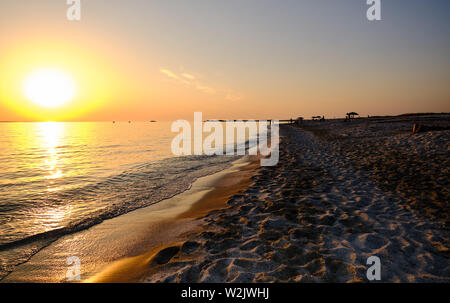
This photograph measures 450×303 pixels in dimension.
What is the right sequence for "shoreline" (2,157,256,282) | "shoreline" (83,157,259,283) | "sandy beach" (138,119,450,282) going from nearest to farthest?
"sandy beach" (138,119,450,282), "shoreline" (83,157,259,283), "shoreline" (2,157,256,282)

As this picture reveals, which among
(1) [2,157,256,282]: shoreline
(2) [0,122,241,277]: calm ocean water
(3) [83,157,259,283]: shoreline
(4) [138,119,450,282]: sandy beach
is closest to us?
(4) [138,119,450,282]: sandy beach

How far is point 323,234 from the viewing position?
4.94m

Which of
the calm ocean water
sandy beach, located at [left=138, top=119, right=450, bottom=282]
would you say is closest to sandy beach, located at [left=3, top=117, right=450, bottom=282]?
sandy beach, located at [left=138, top=119, right=450, bottom=282]

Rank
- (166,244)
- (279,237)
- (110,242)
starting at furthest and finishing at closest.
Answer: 1. (110,242)
2. (166,244)
3. (279,237)

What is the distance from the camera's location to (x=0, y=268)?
471cm

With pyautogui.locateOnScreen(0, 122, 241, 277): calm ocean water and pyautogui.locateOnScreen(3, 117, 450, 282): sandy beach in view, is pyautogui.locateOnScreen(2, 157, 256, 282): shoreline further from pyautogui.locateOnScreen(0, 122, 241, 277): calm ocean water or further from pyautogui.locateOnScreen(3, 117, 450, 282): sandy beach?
pyautogui.locateOnScreen(0, 122, 241, 277): calm ocean water

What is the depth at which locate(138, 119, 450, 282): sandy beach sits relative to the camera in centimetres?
374

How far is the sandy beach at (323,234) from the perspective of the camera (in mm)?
3738

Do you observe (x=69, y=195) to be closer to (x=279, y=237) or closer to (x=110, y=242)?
(x=110, y=242)

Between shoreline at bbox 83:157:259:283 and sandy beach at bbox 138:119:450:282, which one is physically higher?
sandy beach at bbox 138:119:450:282

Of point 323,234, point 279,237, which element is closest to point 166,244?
point 279,237

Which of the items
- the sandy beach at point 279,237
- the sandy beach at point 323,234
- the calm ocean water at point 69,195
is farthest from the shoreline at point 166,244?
the calm ocean water at point 69,195
